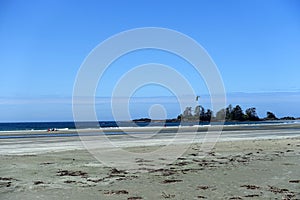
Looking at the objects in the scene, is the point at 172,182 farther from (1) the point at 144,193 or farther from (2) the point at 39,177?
(2) the point at 39,177

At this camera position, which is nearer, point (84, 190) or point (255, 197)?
point (255, 197)

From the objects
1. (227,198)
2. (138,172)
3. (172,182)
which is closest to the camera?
(227,198)

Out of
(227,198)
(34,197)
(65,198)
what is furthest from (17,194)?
(227,198)

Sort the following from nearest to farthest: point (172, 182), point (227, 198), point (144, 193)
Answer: point (227, 198), point (144, 193), point (172, 182)

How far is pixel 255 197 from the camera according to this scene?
995cm

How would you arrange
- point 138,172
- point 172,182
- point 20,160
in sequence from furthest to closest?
point 20,160 < point 138,172 < point 172,182

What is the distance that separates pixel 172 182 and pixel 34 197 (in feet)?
14.1

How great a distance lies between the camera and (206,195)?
1019 cm

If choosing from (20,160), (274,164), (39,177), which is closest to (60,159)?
(20,160)

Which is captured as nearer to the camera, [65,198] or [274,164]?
[65,198]

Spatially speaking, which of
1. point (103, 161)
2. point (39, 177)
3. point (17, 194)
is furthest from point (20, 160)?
point (17, 194)

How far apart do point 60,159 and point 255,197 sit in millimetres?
10752

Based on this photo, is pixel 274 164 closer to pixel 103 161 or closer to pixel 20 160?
pixel 103 161

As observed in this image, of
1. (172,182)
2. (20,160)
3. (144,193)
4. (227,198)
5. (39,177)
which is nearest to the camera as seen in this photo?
(227,198)
